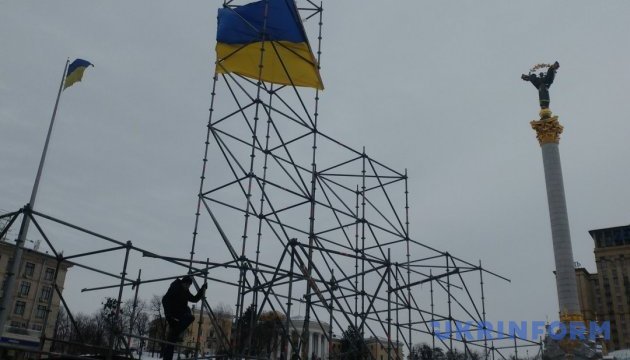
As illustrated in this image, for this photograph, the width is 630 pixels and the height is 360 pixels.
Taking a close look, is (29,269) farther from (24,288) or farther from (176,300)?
(176,300)

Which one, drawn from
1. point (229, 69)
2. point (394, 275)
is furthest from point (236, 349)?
point (229, 69)

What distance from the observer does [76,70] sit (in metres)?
20.6

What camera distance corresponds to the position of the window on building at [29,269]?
61247 millimetres

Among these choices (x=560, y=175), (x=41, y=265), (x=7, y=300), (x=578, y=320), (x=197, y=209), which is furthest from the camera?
(x=41, y=265)

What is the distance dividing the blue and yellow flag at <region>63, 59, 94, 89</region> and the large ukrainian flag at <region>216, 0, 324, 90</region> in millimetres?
5565

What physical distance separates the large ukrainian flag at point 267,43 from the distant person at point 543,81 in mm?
26393

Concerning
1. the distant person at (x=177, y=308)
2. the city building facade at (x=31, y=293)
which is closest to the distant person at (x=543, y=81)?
the distant person at (x=177, y=308)

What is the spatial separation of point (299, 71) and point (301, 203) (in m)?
5.21

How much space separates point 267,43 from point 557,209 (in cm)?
2532

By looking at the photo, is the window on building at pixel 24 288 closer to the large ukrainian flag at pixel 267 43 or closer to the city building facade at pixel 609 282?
the large ukrainian flag at pixel 267 43

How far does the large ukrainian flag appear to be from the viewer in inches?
704

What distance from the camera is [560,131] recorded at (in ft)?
127

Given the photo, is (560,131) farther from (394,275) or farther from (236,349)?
Result: (236,349)

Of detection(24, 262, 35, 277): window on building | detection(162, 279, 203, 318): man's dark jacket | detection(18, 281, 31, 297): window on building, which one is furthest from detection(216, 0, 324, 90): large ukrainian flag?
detection(24, 262, 35, 277): window on building
